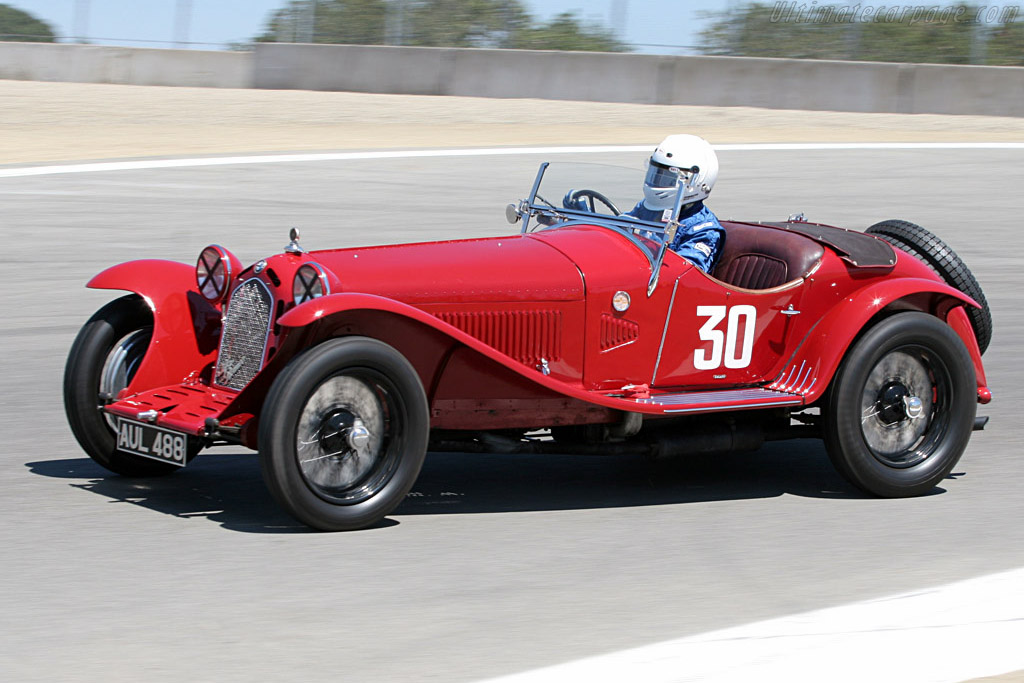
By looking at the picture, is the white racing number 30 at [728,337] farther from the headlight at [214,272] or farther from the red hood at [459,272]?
the headlight at [214,272]

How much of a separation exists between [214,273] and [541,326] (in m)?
1.35

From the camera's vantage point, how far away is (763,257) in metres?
6.32

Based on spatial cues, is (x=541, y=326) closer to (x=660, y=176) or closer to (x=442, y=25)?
(x=660, y=176)

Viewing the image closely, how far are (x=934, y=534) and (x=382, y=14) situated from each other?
22619mm

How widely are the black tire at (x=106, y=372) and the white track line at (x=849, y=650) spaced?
8.17ft

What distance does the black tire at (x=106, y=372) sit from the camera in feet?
18.4

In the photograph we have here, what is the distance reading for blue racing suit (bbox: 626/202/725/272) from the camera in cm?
605

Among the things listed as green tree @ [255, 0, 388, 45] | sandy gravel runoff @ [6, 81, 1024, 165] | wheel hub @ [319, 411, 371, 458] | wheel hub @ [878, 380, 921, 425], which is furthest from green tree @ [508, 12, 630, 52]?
wheel hub @ [319, 411, 371, 458]

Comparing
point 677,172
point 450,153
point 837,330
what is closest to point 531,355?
point 677,172

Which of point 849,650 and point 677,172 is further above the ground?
point 677,172

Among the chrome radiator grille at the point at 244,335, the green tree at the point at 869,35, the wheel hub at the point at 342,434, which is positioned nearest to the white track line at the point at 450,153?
the green tree at the point at 869,35

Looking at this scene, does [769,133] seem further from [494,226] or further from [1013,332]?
[1013,332]

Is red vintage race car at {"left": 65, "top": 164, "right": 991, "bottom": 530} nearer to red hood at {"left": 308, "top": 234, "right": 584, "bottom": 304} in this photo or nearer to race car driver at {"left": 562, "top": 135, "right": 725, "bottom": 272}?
red hood at {"left": 308, "top": 234, "right": 584, "bottom": 304}

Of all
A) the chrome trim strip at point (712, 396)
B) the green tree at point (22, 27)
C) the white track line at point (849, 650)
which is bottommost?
the white track line at point (849, 650)
